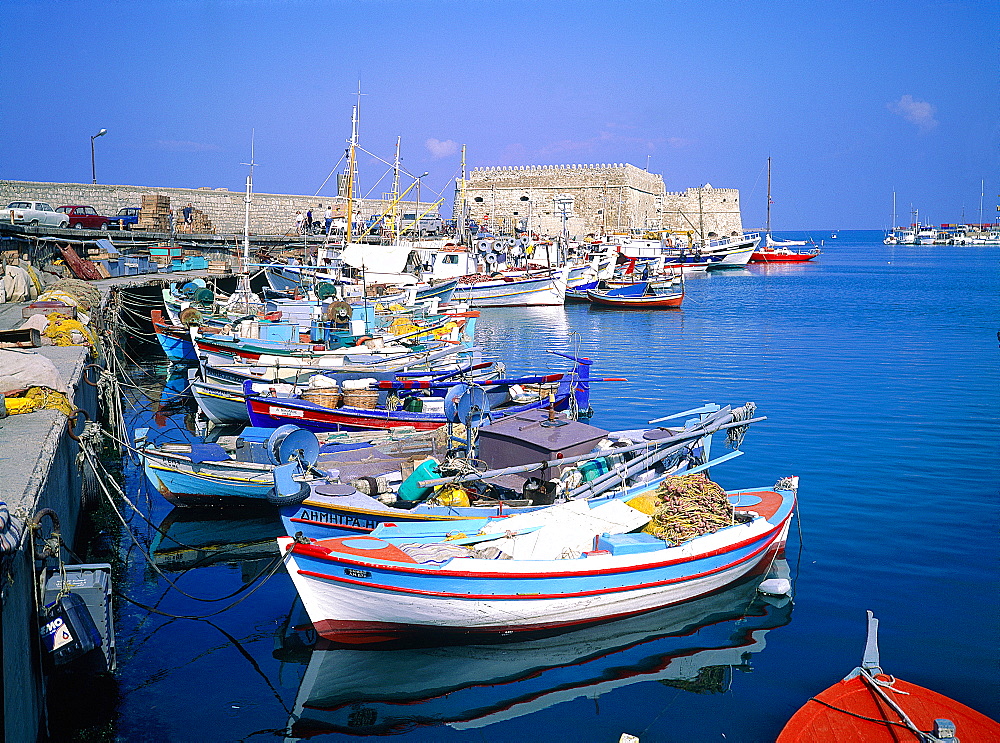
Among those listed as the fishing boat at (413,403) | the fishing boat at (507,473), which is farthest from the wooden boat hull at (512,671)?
the fishing boat at (413,403)

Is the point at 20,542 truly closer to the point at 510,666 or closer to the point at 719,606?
the point at 510,666

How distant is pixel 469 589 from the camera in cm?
805

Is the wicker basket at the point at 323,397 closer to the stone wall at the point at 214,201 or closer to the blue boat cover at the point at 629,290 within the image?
the stone wall at the point at 214,201

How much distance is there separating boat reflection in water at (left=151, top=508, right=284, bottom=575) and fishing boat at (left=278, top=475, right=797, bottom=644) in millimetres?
2686

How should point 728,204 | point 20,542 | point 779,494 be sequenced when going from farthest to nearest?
point 728,204 < point 779,494 < point 20,542

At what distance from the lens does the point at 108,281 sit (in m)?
27.0

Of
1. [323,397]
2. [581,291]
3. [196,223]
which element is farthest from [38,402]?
[581,291]

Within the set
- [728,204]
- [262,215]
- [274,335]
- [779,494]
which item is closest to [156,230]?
[262,215]

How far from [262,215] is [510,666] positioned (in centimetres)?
4551

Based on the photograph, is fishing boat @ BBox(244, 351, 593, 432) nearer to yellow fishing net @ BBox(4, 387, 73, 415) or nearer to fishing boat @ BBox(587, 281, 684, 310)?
yellow fishing net @ BBox(4, 387, 73, 415)

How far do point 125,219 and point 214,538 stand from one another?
33.7 metres

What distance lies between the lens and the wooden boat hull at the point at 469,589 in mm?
7938

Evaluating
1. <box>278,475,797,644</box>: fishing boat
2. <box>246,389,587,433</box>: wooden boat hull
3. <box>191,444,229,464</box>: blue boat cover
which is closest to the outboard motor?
<box>278,475,797,644</box>: fishing boat

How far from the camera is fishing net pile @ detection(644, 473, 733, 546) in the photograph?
934cm
